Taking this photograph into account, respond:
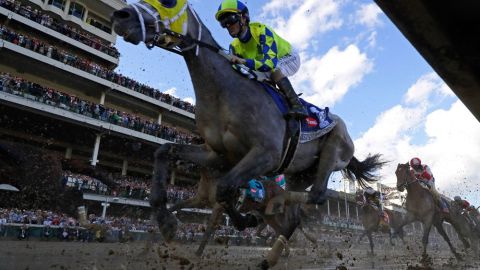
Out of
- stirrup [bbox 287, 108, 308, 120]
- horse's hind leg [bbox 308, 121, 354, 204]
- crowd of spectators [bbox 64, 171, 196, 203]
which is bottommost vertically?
horse's hind leg [bbox 308, 121, 354, 204]

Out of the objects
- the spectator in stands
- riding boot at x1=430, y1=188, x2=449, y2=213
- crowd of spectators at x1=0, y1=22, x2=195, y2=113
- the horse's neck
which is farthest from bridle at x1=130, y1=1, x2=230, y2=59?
crowd of spectators at x1=0, y1=22, x2=195, y2=113

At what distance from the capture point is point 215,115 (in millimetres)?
3941

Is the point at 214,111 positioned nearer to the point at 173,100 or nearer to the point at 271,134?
the point at 271,134

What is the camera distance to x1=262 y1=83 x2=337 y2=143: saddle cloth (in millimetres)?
4477

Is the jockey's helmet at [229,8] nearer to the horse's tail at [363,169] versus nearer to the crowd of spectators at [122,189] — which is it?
the horse's tail at [363,169]

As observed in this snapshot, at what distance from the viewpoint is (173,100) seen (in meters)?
35.2

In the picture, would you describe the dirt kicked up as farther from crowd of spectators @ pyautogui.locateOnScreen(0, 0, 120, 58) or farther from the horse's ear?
crowd of spectators @ pyautogui.locateOnScreen(0, 0, 120, 58)

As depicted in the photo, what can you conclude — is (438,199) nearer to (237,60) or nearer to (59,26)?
(237,60)

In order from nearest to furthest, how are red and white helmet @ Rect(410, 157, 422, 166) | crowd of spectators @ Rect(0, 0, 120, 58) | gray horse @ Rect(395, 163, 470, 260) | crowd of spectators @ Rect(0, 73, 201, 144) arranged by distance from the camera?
gray horse @ Rect(395, 163, 470, 260), red and white helmet @ Rect(410, 157, 422, 166), crowd of spectators @ Rect(0, 73, 201, 144), crowd of spectators @ Rect(0, 0, 120, 58)

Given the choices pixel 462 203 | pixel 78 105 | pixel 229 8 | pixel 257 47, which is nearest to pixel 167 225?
pixel 257 47

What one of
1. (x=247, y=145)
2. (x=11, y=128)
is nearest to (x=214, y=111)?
(x=247, y=145)

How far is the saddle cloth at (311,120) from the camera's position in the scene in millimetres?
4477

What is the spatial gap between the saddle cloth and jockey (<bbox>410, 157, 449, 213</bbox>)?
7047 mm

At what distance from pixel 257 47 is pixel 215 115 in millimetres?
1124
